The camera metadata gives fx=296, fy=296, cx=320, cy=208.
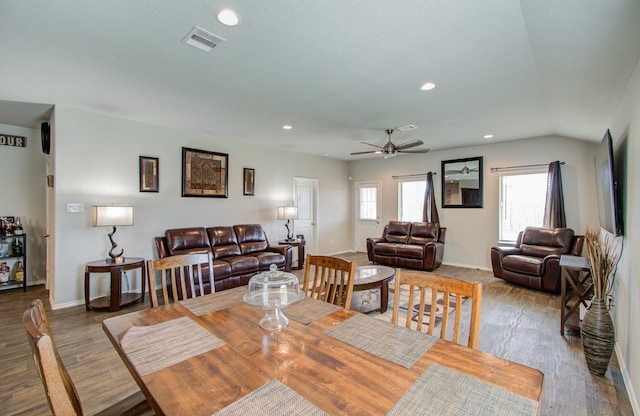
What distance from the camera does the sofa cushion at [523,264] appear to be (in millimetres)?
4492

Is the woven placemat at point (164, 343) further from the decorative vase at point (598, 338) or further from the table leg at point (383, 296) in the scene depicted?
the decorative vase at point (598, 338)

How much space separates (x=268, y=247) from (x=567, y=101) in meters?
4.73

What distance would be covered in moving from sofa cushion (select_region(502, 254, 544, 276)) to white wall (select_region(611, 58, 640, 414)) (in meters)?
1.92

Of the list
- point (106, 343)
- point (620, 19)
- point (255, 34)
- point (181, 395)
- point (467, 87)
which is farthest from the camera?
point (467, 87)

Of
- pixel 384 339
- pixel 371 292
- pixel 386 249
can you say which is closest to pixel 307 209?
pixel 386 249

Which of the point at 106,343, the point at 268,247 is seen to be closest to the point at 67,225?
the point at 106,343

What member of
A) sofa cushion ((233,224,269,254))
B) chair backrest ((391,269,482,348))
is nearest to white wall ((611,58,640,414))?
chair backrest ((391,269,482,348))

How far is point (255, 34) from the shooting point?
2131mm

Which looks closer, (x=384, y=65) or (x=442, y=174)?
(x=384, y=65)

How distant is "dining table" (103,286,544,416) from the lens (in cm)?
90

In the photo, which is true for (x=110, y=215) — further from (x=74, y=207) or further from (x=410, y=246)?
(x=410, y=246)

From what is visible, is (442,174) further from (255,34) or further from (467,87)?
(255,34)

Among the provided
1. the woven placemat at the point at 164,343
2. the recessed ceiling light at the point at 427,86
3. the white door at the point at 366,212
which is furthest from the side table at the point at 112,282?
the white door at the point at 366,212

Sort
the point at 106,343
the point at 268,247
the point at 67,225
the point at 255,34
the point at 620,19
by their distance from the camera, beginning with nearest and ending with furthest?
1. the point at 620,19
2. the point at 255,34
3. the point at 106,343
4. the point at 67,225
5. the point at 268,247
